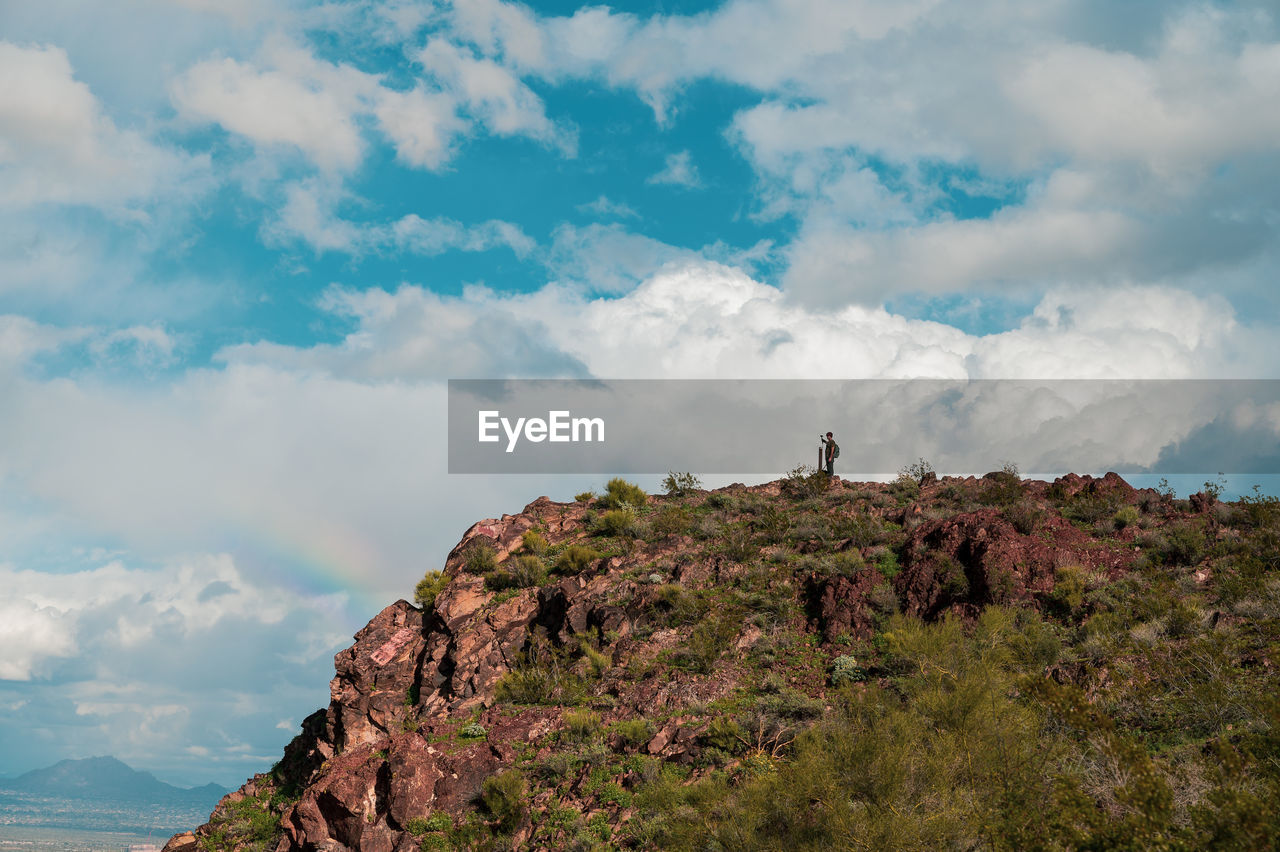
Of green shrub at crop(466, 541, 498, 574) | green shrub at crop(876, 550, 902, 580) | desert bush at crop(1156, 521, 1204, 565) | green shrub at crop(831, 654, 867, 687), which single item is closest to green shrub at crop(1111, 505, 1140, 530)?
desert bush at crop(1156, 521, 1204, 565)

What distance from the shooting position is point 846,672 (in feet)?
78.7

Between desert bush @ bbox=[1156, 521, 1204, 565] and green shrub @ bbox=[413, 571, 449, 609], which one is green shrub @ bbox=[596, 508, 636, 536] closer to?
green shrub @ bbox=[413, 571, 449, 609]

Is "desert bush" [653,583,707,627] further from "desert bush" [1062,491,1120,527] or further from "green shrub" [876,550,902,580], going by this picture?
"desert bush" [1062,491,1120,527]

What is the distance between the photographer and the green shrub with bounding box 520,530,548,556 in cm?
3375

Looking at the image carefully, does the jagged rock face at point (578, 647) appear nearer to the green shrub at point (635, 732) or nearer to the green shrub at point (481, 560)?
the green shrub at point (635, 732)

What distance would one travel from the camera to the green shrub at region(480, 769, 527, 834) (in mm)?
21344

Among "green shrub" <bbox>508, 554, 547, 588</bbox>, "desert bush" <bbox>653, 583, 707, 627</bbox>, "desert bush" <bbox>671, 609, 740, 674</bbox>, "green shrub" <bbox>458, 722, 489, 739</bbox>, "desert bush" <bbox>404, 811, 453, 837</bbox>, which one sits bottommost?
"desert bush" <bbox>404, 811, 453, 837</bbox>

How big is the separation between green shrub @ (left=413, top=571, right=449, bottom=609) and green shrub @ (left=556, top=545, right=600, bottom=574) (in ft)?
15.5

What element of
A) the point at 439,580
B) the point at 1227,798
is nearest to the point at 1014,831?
the point at 1227,798

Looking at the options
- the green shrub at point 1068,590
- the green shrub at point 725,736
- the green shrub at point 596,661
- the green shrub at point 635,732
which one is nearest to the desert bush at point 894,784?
the green shrub at point 725,736

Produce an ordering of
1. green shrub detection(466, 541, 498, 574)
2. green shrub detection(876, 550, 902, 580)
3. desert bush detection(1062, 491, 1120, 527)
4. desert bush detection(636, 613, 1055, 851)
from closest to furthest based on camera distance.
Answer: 1. desert bush detection(636, 613, 1055, 851)
2. green shrub detection(876, 550, 902, 580)
3. desert bush detection(1062, 491, 1120, 527)
4. green shrub detection(466, 541, 498, 574)

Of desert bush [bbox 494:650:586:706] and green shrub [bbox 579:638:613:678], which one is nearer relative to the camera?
desert bush [bbox 494:650:586:706]

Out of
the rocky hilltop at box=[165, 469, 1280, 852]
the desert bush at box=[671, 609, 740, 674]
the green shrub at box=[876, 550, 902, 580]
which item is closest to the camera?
the rocky hilltop at box=[165, 469, 1280, 852]

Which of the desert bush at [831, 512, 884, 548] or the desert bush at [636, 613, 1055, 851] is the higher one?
the desert bush at [831, 512, 884, 548]
